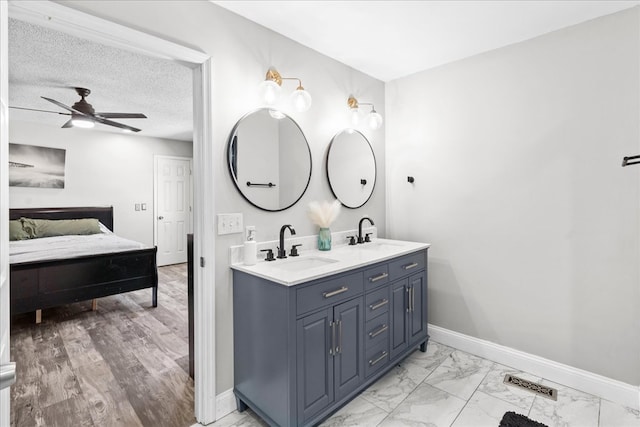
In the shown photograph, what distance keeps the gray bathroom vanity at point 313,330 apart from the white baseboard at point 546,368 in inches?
27.7

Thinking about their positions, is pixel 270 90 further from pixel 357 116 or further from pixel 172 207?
pixel 172 207

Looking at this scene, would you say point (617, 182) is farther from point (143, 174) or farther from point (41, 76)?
point (143, 174)

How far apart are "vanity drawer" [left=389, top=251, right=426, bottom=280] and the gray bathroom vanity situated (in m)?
0.01

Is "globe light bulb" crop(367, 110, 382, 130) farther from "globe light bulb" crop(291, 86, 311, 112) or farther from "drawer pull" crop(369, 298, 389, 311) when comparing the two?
"drawer pull" crop(369, 298, 389, 311)

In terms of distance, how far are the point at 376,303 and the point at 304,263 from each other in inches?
21.3

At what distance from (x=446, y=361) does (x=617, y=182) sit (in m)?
1.69

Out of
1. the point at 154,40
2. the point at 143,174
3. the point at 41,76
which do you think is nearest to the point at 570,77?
the point at 154,40

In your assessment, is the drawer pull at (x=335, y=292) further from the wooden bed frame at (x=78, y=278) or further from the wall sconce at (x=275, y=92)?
the wooden bed frame at (x=78, y=278)

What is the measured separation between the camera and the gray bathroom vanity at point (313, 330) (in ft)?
5.36

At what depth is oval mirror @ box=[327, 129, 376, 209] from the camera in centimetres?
267

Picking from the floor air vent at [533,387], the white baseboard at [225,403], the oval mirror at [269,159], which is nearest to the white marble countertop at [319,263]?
the oval mirror at [269,159]

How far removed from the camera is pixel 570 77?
7.16 feet

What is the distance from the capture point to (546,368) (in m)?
2.29

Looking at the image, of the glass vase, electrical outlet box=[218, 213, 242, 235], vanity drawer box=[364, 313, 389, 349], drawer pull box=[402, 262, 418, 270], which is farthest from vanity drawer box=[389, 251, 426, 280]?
electrical outlet box=[218, 213, 242, 235]
